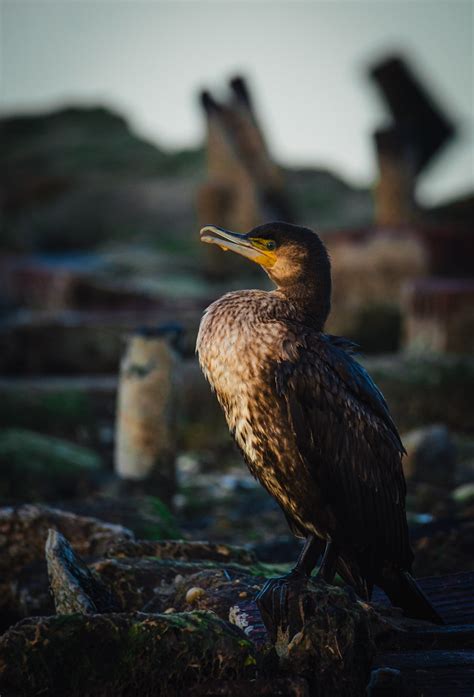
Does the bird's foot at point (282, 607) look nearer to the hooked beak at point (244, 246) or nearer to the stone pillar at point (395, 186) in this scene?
the hooked beak at point (244, 246)

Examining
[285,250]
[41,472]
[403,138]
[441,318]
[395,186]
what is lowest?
[41,472]

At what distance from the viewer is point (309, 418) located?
13.6ft

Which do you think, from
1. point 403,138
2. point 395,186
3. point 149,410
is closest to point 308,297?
point 149,410

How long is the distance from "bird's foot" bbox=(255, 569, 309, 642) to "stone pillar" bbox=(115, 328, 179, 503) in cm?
417

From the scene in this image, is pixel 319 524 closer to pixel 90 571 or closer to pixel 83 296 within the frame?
pixel 90 571

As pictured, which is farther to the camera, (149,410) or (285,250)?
(149,410)


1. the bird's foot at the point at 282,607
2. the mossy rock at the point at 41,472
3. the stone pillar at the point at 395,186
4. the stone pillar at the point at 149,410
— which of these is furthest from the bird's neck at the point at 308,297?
the stone pillar at the point at 395,186

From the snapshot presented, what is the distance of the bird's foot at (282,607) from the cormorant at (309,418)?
0.05 m

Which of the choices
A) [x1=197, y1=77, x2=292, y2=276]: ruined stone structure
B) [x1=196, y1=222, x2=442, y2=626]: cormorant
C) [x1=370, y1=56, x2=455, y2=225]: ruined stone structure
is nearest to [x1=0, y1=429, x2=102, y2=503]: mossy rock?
[x1=196, y1=222, x2=442, y2=626]: cormorant

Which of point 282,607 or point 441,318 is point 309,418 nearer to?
point 282,607

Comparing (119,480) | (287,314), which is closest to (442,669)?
(287,314)

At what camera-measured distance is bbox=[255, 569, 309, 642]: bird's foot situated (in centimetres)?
382

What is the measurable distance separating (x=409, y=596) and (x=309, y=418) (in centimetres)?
96

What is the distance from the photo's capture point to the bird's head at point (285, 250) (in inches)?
172
